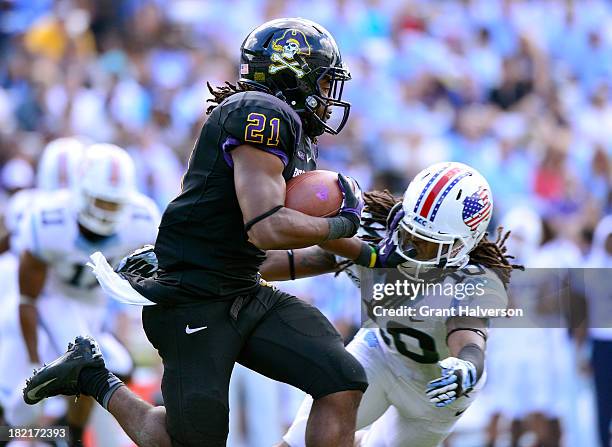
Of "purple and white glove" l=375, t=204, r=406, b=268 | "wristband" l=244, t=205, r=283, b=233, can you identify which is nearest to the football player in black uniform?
"wristband" l=244, t=205, r=283, b=233

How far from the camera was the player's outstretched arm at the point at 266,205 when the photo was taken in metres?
4.00

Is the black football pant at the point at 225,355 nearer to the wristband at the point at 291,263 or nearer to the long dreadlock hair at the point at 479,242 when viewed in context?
the wristband at the point at 291,263

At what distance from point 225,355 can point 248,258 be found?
360 mm

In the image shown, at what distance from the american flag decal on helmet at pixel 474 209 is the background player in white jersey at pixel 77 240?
2.61m

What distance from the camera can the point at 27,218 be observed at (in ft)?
22.4

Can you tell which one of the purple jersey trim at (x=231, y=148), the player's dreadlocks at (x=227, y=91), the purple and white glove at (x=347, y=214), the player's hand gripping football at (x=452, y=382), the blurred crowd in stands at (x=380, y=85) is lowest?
the player's hand gripping football at (x=452, y=382)

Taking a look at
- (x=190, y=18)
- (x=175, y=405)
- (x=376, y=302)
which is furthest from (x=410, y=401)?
(x=190, y=18)

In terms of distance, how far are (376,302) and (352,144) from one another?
5667 millimetres

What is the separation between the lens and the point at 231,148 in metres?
4.09

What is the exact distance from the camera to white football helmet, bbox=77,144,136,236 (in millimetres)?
6664

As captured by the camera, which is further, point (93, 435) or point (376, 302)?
point (93, 435)

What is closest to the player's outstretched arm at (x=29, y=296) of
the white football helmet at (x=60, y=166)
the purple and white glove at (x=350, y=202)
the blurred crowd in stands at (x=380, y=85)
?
the white football helmet at (x=60, y=166)

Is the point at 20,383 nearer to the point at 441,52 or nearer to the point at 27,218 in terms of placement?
the point at 27,218

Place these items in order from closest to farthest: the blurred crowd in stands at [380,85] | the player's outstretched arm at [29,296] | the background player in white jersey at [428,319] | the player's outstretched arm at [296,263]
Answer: the background player in white jersey at [428,319] < the player's outstretched arm at [296,263] < the player's outstretched arm at [29,296] < the blurred crowd in stands at [380,85]
